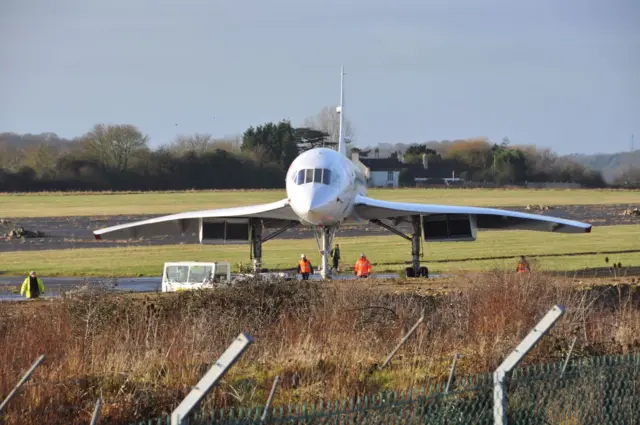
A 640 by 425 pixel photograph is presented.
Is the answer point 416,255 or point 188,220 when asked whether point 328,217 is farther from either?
point 188,220

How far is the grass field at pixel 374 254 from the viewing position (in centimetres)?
4551

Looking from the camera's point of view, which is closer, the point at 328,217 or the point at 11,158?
the point at 328,217

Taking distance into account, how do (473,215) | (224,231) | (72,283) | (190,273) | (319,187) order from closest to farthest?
(319,187) → (190,273) → (473,215) → (72,283) → (224,231)

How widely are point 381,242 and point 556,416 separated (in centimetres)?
5298

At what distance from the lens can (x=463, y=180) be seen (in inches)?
5320

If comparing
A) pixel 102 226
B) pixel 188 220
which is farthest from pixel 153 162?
pixel 188 220

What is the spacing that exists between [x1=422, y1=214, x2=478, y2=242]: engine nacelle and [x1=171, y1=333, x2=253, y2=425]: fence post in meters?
29.5

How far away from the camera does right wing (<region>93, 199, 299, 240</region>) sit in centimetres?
3497

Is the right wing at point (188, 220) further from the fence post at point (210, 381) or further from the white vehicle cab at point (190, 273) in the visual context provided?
the fence post at point (210, 381)

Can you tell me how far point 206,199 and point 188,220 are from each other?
64.3m

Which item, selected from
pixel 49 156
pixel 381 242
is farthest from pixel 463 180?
pixel 381 242

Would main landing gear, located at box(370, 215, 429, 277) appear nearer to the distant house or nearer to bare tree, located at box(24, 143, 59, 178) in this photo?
bare tree, located at box(24, 143, 59, 178)

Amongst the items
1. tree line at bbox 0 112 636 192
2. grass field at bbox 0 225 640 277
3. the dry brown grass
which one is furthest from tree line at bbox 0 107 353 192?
the dry brown grass

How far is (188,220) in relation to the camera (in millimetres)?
38688
